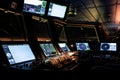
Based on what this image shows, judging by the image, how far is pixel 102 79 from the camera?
1.81m

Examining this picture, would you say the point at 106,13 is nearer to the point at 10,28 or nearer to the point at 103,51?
the point at 103,51

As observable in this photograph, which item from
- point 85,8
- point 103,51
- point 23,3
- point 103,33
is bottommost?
point 103,51

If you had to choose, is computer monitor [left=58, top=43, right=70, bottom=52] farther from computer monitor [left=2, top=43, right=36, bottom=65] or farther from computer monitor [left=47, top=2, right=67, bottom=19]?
computer monitor [left=2, top=43, right=36, bottom=65]

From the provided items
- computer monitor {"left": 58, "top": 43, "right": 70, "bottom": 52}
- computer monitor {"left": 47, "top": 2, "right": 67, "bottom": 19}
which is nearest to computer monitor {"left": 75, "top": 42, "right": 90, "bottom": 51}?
computer monitor {"left": 58, "top": 43, "right": 70, "bottom": 52}

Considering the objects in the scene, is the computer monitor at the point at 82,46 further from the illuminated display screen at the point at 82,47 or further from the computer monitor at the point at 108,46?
the computer monitor at the point at 108,46

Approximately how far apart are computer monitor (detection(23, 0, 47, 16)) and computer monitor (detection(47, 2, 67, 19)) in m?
0.17

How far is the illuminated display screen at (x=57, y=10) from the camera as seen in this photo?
3568 millimetres

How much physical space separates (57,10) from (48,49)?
77cm

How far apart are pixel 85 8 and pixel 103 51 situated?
551cm

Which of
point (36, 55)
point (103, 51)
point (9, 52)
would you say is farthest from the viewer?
point (103, 51)

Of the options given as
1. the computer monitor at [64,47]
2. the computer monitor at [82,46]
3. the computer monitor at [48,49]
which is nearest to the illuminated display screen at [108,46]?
the computer monitor at [82,46]

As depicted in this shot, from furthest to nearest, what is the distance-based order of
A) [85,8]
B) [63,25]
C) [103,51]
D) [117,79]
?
Result: 1. [85,8]
2. [103,51]
3. [63,25]
4. [117,79]

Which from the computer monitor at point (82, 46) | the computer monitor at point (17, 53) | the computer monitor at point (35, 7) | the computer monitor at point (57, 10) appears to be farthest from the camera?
the computer monitor at point (82, 46)

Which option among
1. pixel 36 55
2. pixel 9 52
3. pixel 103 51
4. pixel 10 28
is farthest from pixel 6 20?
pixel 103 51
